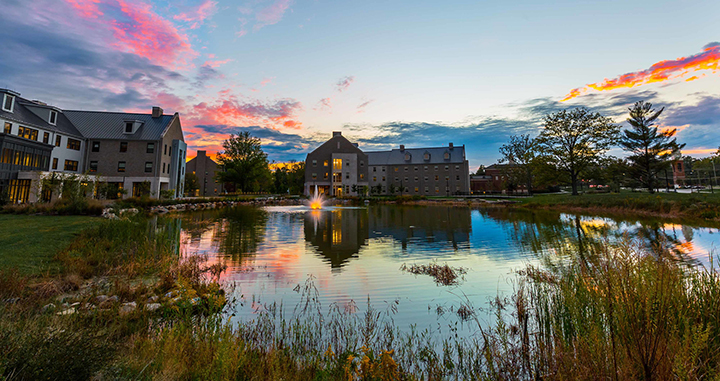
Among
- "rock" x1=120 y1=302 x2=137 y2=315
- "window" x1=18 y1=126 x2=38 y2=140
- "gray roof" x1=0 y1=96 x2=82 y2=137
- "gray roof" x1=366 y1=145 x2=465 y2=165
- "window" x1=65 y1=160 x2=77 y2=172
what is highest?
"gray roof" x1=366 y1=145 x2=465 y2=165

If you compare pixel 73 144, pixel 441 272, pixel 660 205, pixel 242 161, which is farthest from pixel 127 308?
pixel 242 161

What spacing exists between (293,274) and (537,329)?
6.04 m

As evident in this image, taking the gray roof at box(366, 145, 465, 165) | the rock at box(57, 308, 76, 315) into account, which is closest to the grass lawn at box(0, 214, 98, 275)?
the rock at box(57, 308, 76, 315)

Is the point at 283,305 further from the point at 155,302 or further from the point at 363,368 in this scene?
the point at 363,368

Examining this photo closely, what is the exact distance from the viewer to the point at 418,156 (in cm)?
8062

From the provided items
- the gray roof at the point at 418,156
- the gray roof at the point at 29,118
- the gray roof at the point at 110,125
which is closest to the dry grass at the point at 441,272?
the gray roof at the point at 29,118

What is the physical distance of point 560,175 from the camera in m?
42.7

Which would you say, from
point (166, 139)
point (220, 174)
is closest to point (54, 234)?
point (166, 139)

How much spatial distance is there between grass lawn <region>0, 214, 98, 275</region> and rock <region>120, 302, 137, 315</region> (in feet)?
10.2

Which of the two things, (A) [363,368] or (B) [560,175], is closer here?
(A) [363,368]

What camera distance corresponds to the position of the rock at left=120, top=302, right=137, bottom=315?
5.14m

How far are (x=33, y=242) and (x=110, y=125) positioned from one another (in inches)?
1550

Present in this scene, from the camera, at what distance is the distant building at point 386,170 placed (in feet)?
214

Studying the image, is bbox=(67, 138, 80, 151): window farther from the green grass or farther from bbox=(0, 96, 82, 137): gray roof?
the green grass
